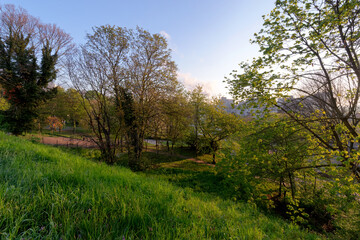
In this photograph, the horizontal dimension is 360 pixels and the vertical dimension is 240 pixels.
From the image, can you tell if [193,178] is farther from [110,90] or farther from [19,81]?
[19,81]

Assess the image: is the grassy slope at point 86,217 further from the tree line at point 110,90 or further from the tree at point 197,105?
the tree at point 197,105

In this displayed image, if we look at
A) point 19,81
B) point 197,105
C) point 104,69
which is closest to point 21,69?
point 19,81

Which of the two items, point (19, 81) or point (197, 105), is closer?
point (19, 81)

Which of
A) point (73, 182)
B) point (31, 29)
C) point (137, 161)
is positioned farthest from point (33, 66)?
point (73, 182)

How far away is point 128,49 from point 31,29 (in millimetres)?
15573

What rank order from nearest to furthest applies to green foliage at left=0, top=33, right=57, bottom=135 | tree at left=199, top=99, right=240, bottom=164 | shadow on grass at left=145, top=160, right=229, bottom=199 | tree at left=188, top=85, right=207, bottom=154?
shadow on grass at left=145, top=160, right=229, bottom=199
green foliage at left=0, top=33, right=57, bottom=135
tree at left=199, top=99, right=240, bottom=164
tree at left=188, top=85, right=207, bottom=154

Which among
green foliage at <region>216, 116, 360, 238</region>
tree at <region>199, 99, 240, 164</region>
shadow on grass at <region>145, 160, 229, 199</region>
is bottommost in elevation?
shadow on grass at <region>145, 160, 229, 199</region>

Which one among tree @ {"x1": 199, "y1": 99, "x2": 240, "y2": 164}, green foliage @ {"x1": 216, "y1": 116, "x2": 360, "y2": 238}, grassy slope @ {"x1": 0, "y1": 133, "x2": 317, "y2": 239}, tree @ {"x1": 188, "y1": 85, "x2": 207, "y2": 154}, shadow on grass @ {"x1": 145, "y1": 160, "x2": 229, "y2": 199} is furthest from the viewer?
tree @ {"x1": 188, "y1": 85, "x2": 207, "y2": 154}

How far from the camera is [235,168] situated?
849 centimetres

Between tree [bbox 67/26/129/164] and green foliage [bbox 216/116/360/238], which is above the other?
tree [bbox 67/26/129/164]

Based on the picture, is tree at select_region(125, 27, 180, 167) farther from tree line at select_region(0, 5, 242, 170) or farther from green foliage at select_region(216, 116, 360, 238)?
green foliage at select_region(216, 116, 360, 238)

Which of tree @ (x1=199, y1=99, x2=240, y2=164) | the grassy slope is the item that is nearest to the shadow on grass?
tree @ (x1=199, y1=99, x2=240, y2=164)

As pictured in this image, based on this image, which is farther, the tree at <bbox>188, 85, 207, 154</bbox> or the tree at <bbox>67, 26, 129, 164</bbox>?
the tree at <bbox>188, 85, 207, 154</bbox>

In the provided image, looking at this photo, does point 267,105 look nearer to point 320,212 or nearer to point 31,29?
point 320,212
